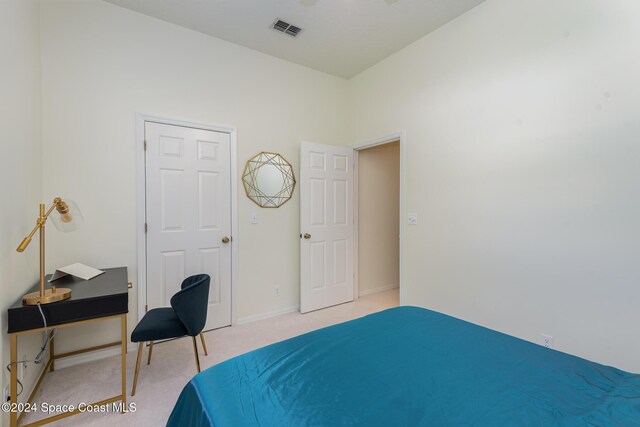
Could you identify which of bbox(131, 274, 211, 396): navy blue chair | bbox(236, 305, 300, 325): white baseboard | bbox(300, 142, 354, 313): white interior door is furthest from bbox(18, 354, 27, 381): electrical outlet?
bbox(300, 142, 354, 313): white interior door

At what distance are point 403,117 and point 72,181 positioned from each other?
3158 mm

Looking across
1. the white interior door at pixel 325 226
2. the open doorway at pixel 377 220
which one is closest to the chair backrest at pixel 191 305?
the white interior door at pixel 325 226

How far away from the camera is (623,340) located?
1752mm

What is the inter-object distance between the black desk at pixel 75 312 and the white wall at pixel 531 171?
2.60 metres

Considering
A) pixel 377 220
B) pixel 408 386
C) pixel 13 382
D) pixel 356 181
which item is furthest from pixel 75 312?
pixel 377 220

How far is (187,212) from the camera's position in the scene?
2773 millimetres

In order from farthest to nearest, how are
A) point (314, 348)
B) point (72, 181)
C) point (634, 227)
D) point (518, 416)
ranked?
point (72, 181)
point (634, 227)
point (314, 348)
point (518, 416)

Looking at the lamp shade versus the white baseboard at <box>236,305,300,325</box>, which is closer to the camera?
the lamp shade

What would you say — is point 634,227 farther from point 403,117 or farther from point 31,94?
point 31,94

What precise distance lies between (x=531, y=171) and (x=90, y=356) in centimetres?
386

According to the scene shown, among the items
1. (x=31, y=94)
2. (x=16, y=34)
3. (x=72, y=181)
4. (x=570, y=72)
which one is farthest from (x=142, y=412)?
(x=570, y=72)

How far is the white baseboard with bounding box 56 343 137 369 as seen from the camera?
228 cm

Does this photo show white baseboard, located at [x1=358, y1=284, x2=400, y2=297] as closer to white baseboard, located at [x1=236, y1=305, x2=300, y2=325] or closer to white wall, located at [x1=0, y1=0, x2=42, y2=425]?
white baseboard, located at [x1=236, y1=305, x2=300, y2=325]

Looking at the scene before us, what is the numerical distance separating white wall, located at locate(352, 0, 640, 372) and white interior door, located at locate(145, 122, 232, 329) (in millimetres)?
2006
